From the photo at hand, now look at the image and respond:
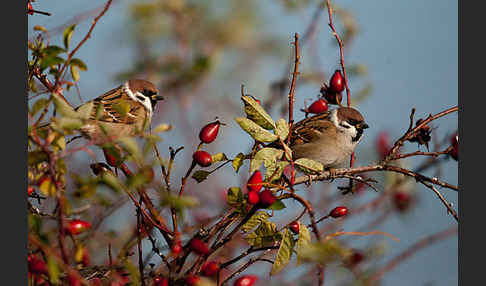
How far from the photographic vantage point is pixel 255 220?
967 mm

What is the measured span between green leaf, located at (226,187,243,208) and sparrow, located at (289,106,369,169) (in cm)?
144

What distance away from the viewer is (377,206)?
166 centimetres

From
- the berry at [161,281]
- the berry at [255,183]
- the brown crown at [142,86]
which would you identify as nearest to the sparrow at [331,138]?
the brown crown at [142,86]

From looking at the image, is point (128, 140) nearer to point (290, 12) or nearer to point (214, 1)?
point (290, 12)

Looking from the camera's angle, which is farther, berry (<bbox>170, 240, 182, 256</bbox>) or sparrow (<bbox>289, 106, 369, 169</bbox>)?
sparrow (<bbox>289, 106, 369, 169</bbox>)

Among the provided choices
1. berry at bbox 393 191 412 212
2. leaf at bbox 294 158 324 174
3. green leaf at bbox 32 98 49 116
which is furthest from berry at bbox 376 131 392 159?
green leaf at bbox 32 98 49 116

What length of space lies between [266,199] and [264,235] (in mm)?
133

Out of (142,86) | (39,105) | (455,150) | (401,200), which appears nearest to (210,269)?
(39,105)

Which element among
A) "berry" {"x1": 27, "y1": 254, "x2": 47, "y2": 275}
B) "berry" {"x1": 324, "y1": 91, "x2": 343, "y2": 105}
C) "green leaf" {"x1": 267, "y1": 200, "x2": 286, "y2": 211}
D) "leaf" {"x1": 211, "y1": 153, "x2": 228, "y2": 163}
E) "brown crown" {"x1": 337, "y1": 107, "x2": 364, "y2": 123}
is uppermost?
"brown crown" {"x1": 337, "y1": 107, "x2": 364, "y2": 123}

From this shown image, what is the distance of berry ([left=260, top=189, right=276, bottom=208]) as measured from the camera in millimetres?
842

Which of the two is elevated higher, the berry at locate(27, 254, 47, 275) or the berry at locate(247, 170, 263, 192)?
the berry at locate(247, 170, 263, 192)

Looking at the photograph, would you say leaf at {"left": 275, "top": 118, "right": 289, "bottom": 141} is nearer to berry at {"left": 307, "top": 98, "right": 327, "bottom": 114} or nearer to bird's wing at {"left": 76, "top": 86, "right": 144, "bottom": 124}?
berry at {"left": 307, "top": 98, "right": 327, "bottom": 114}

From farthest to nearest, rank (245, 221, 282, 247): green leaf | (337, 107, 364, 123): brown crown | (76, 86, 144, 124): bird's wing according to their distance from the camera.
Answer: (337, 107, 364, 123): brown crown, (76, 86, 144, 124): bird's wing, (245, 221, 282, 247): green leaf

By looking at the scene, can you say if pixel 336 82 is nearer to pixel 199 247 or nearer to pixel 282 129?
pixel 282 129
